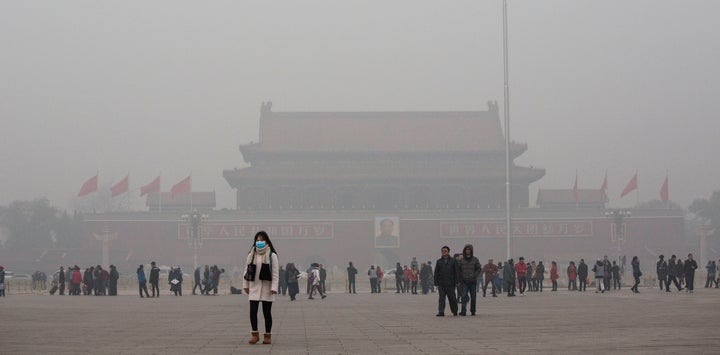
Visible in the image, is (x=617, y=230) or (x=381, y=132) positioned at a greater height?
(x=381, y=132)

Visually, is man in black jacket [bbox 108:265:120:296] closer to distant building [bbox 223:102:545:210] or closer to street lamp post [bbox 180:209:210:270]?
street lamp post [bbox 180:209:210:270]

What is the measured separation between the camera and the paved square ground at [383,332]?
369 inches

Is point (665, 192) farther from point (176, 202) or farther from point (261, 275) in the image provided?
point (261, 275)

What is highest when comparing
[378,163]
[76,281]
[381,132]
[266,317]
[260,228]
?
[381,132]

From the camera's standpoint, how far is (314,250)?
57906 millimetres

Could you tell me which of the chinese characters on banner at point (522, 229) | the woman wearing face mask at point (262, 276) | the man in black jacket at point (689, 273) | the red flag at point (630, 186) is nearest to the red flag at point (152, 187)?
the chinese characters on banner at point (522, 229)

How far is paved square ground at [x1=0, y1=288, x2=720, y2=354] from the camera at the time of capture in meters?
9.37

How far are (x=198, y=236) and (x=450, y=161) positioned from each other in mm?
14991

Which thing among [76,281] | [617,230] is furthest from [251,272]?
[617,230]

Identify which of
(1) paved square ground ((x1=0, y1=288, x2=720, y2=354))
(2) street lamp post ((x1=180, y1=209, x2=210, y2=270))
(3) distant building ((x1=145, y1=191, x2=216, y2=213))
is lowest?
(1) paved square ground ((x1=0, y1=288, x2=720, y2=354))

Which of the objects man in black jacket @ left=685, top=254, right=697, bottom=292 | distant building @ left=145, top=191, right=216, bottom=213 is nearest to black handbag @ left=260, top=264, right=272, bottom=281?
man in black jacket @ left=685, top=254, right=697, bottom=292

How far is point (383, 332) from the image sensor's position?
11570 millimetres

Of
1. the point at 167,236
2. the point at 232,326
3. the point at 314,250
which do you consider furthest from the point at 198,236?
the point at 232,326

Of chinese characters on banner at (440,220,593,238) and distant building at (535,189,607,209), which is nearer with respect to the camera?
chinese characters on banner at (440,220,593,238)
